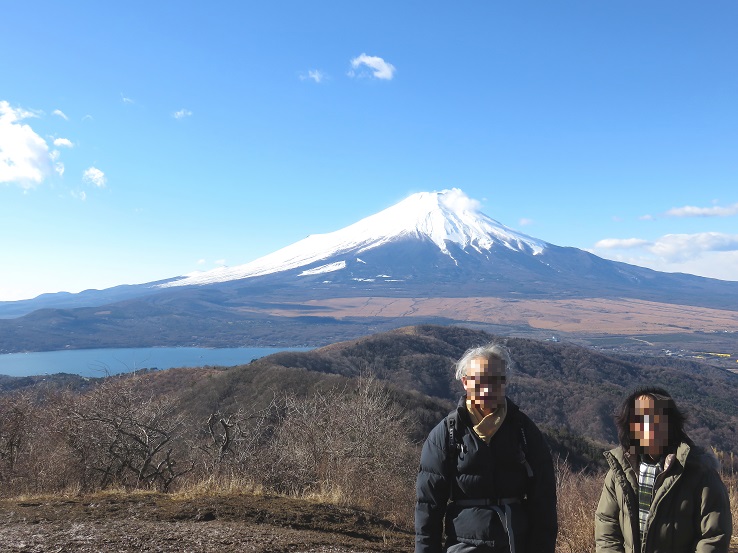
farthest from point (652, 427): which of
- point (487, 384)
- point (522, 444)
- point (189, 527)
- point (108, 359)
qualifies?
point (108, 359)

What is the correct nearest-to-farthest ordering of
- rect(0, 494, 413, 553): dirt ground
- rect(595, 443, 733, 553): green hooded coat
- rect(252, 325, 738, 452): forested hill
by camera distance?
rect(595, 443, 733, 553): green hooded coat < rect(0, 494, 413, 553): dirt ground < rect(252, 325, 738, 452): forested hill

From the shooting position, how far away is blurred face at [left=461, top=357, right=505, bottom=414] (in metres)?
2.45

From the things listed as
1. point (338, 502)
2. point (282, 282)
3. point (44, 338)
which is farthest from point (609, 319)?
point (338, 502)

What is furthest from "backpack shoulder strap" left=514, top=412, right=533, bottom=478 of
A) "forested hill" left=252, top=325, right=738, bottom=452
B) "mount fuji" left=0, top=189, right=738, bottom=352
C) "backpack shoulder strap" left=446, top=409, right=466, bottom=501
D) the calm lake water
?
"mount fuji" left=0, top=189, right=738, bottom=352

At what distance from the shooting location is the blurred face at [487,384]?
245 cm

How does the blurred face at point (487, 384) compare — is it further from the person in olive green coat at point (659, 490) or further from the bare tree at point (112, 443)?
the bare tree at point (112, 443)

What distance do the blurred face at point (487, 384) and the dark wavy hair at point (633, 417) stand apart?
0.69m

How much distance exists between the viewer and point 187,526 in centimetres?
527

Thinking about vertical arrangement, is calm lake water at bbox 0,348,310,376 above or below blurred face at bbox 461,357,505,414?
below

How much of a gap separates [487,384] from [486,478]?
412 mm

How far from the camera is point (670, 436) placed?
257cm

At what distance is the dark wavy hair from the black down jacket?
18.7 inches

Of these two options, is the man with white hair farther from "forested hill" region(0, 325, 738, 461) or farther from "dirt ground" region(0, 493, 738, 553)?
"forested hill" region(0, 325, 738, 461)

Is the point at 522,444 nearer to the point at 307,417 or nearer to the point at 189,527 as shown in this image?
the point at 189,527
